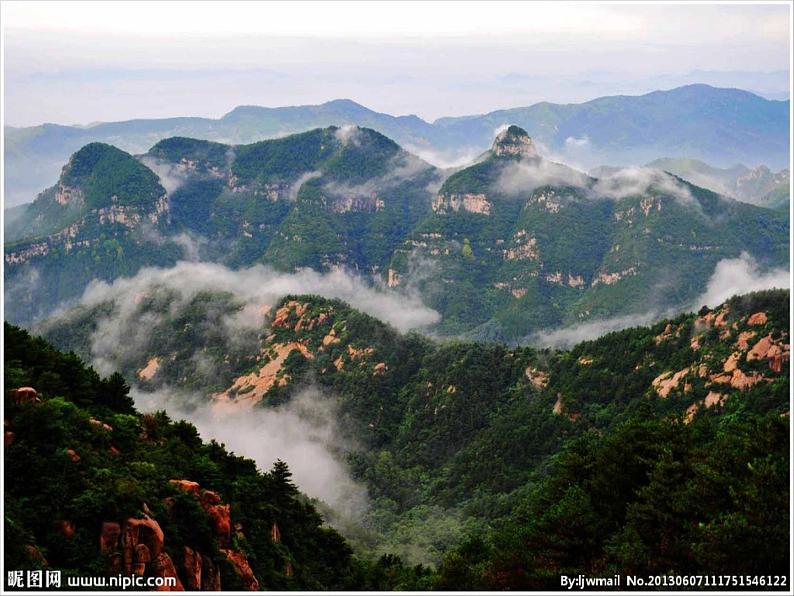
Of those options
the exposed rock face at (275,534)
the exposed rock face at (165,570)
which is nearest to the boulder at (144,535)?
the exposed rock face at (165,570)

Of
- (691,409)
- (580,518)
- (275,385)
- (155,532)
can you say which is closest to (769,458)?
(580,518)

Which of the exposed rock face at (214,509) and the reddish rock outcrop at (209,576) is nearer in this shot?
the reddish rock outcrop at (209,576)

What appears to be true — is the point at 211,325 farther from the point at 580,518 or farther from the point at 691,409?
the point at 580,518

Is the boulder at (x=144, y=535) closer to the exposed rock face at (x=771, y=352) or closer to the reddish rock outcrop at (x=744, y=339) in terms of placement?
the exposed rock face at (x=771, y=352)

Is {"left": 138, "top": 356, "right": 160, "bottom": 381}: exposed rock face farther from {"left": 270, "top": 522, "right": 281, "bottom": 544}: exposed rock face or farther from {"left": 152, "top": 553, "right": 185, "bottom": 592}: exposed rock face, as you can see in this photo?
{"left": 152, "top": 553, "right": 185, "bottom": 592}: exposed rock face

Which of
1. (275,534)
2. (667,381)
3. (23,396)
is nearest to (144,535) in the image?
(23,396)

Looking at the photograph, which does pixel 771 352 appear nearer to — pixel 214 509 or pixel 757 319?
pixel 757 319

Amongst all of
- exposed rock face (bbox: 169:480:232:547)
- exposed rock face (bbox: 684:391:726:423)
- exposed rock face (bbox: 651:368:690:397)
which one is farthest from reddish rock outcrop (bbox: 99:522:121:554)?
exposed rock face (bbox: 651:368:690:397)
